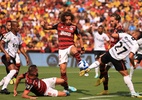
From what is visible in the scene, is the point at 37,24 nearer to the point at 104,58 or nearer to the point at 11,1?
the point at 11,1

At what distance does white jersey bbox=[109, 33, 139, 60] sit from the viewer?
13.3 meters

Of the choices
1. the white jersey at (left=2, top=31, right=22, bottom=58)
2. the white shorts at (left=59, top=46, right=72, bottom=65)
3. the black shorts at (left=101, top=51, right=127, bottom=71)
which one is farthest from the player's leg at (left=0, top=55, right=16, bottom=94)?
the black shorts at (left=101, top=51, right=127, bottom=71)

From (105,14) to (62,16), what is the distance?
71.2 feet

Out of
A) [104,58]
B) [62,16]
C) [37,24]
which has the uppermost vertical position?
[37,24]

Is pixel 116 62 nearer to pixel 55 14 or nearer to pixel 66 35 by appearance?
pixel 66 35

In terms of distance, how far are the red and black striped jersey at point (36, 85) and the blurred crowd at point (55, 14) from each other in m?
19.9

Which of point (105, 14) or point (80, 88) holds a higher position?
point (105, 14)

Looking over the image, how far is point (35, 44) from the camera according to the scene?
33844 millimetres

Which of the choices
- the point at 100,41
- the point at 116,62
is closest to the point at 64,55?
the point at 116,62

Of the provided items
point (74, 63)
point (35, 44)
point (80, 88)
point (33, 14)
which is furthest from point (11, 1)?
point (80, 88)

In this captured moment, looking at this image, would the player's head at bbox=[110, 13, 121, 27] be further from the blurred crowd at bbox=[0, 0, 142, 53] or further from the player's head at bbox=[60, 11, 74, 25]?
the blurred crowd at bbox=[0, 0, 142, 53]

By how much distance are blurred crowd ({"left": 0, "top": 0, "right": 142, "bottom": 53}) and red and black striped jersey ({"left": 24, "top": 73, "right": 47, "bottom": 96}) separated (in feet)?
65.4

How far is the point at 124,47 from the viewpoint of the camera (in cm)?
1350

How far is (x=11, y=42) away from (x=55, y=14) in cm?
2199
